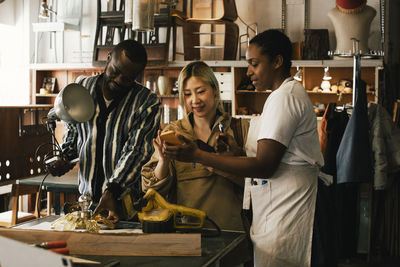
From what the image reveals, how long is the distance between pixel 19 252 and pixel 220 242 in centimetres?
89

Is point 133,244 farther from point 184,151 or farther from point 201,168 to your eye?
point 201,168

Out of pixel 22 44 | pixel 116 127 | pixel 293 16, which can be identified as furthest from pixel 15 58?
pixel 116 127

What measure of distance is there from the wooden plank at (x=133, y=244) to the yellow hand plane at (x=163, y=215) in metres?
0.17

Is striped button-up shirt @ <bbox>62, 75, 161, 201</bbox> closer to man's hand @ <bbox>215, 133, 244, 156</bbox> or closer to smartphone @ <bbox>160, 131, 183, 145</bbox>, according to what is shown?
man's hand @ <bbox>215, 133, 244, 156</bbox>

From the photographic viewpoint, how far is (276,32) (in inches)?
76.2

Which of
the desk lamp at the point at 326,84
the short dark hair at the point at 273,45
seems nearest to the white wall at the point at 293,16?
the desk lamp at the point at 326,84

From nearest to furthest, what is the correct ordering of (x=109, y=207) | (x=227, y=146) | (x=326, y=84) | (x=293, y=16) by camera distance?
(x=109, y=207) < (x=227, y=146) < (x=326, y=84) < (x=293, y=16)

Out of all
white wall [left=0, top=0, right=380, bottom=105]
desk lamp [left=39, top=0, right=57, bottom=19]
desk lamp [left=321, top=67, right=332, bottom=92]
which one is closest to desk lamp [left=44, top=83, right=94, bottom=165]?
desk lamp [left=321, top=67, right=332, bottom=92]

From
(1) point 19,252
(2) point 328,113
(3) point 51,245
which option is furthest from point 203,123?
(2) point 328,113

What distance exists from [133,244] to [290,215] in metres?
0.60

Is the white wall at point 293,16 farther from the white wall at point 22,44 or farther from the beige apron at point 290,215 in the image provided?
the beige apron at point 290,215

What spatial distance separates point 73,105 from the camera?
7.32 ft

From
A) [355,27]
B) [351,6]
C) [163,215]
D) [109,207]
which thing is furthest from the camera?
[355,27]

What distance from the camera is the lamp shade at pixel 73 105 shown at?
86.4 inches
